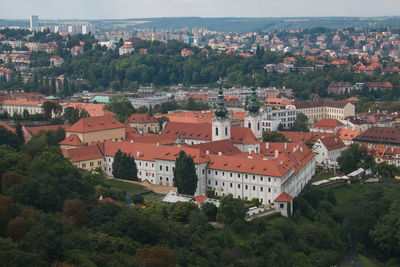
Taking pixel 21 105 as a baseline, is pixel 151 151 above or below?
above

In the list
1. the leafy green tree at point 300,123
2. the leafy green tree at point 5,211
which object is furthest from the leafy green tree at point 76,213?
the leafy green tree at point 300,123

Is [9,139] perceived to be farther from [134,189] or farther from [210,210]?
[210,210]

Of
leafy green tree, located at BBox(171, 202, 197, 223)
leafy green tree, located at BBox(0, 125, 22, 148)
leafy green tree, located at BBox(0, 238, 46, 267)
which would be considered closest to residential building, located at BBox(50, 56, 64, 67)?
leafy green tree, located at BBox(0, 125, 22, 148)

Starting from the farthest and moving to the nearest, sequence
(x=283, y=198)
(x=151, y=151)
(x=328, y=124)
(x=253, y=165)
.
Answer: (x=328, y=124) → (x=151, y=151) → (x=253, y=165) → (x=283, y=198)

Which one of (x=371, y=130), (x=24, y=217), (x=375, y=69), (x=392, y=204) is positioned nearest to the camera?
(x=24, y=217)

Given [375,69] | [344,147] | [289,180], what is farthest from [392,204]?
[375,69]

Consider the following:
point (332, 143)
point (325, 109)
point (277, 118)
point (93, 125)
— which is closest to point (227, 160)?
point (93, 125)

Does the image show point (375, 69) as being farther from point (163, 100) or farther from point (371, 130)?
point (371, 130)
